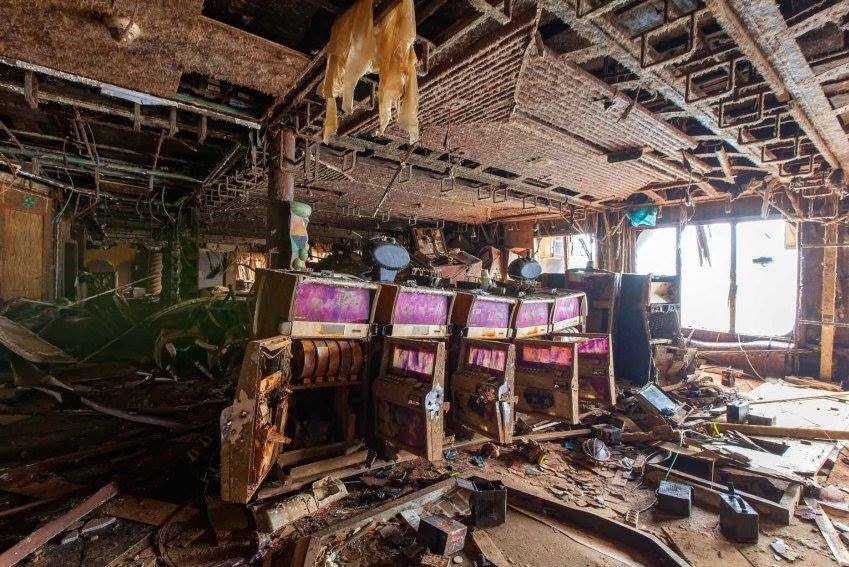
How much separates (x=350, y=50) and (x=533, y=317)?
14.0 feet

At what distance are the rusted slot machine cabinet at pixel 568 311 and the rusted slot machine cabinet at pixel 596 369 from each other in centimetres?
Result: 76

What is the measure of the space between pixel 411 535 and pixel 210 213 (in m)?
11.7

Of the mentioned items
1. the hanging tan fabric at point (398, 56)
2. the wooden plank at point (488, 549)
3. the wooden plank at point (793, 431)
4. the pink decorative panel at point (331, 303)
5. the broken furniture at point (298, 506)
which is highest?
the hanging tan fabric at point (398, 56)

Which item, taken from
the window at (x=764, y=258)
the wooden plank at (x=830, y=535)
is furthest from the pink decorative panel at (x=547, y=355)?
the window at (x=764, y=258)

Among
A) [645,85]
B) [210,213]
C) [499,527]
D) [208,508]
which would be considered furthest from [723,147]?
[210,213]

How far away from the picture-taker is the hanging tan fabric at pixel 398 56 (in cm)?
263

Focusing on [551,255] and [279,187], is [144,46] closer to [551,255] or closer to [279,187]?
[279,187]

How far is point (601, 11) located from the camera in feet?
8.95

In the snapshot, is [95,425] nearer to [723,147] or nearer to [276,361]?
[276,361]

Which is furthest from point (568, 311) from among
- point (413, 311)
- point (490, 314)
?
point (413, 311)

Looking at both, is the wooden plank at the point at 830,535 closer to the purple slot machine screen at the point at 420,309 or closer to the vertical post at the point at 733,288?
the purple slot machine screen at the point at 420,309

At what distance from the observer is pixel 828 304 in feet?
27.9

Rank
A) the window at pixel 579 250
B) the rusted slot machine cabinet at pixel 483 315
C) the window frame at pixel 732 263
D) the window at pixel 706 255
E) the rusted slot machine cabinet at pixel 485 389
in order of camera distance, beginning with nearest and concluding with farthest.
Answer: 1. the rusted slot machine cabinet at pixel 485 389
2. the rusted slot machine cabinet at pixel 483 315
3. the window frame at pixel 732 263
4. the window at pixel 706 255
5. the window at pixel 579 250

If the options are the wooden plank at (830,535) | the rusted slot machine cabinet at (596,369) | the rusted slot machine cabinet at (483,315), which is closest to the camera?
the wooden plank at (830,535)
